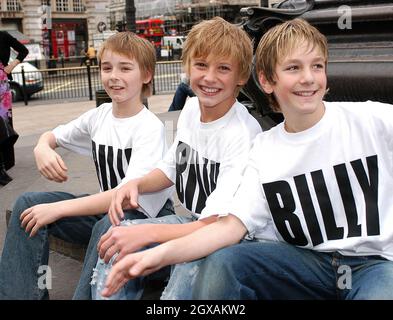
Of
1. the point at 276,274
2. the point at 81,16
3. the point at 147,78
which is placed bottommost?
the point at 276,274

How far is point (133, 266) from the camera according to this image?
175 centimetres

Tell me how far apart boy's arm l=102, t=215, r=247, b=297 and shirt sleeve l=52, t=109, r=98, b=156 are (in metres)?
1.22

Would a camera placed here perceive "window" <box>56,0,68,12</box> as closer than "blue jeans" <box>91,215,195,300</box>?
No

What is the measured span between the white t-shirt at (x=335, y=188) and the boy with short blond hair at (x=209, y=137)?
0.58 ft

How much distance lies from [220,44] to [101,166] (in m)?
0.91

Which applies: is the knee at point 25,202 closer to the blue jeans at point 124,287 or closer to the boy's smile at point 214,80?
the blue jeans at point 124,287

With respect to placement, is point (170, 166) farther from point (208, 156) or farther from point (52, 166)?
point (52, 166)

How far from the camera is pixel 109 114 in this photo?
2783 millimetres

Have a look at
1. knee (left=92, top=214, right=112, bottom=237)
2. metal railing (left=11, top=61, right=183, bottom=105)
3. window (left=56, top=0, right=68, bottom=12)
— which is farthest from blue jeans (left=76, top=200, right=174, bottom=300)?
window (left=56, top=0, right=68, bottom=12)

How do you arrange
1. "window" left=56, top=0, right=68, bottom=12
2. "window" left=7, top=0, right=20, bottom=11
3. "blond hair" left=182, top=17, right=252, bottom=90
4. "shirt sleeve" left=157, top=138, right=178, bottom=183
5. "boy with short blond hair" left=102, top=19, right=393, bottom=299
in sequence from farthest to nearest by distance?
"window" left=56, top=0, right=68, bottom=12 → "window" left=7, top=0, right=20, bottom=11 → "shirt sleeve" left=157, top=138, right=178, bottom=183 → "blond hair" left=182, top=17, right=252, bottom=90 → "boy with short blond hair" left=102, top=19, right=393, bottom=299

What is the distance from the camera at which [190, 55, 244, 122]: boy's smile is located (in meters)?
2.18

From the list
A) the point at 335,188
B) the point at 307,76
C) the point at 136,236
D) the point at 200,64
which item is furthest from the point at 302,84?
the point at 136,236

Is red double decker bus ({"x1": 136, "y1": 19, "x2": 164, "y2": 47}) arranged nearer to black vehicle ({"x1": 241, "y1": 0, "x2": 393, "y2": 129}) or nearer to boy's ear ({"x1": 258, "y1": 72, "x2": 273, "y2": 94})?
black vehicle ({"x1": 241, "y1": 0, "x2": 393, "y2": 129})
